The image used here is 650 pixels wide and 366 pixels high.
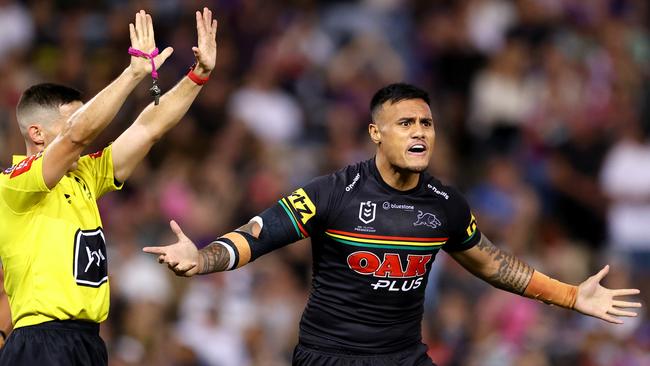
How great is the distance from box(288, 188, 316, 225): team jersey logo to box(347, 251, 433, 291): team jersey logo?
362 mm

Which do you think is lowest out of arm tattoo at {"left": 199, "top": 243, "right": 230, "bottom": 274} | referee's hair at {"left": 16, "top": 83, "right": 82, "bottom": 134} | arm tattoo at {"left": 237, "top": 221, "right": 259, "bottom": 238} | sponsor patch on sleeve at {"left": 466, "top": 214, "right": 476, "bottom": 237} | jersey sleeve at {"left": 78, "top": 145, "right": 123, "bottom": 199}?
sponsor patch on sleeve at {"left": 466, "top": 214, "right": 476, "bottom": 237}

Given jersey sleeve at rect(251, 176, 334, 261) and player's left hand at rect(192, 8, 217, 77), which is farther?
jersey sleeve at rect(251, 176, 334, 261)

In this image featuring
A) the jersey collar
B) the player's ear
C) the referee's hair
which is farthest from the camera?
the player's ear

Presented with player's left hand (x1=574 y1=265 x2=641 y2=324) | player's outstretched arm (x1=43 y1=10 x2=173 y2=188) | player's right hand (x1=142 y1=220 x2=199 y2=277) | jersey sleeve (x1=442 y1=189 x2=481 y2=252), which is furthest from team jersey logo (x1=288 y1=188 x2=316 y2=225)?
player's left hand (x1=574 y1=265 x2=641 y2=324)

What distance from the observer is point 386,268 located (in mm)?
7770

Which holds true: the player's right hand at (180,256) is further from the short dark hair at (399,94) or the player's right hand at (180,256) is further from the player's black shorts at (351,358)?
the short dark hair at (399,94)

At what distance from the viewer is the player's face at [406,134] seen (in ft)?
25.7

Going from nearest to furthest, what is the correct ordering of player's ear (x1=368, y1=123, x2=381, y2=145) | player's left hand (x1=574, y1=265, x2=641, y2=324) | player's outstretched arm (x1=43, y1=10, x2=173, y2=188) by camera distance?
1. player's outstretched arm (x1=43, y1=10, x2=173, y2=188)
2. player's ear (x1=368, y1=123, x2=381, y2=145)
3. player's left hand (x1=574, y1=265, x2=641, y2=324)

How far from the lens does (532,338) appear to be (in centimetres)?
1252

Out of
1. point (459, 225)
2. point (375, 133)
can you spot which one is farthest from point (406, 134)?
point (459, 225)

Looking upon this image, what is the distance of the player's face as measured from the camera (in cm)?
784

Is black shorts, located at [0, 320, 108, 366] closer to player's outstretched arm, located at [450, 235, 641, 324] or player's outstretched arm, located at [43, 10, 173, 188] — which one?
player's outstretched arm, located at [43, 10, 173, 188]

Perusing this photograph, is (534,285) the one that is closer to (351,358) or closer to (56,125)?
(351,358)

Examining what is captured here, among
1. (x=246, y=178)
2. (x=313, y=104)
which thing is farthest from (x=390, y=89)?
(x=313, y=104)
